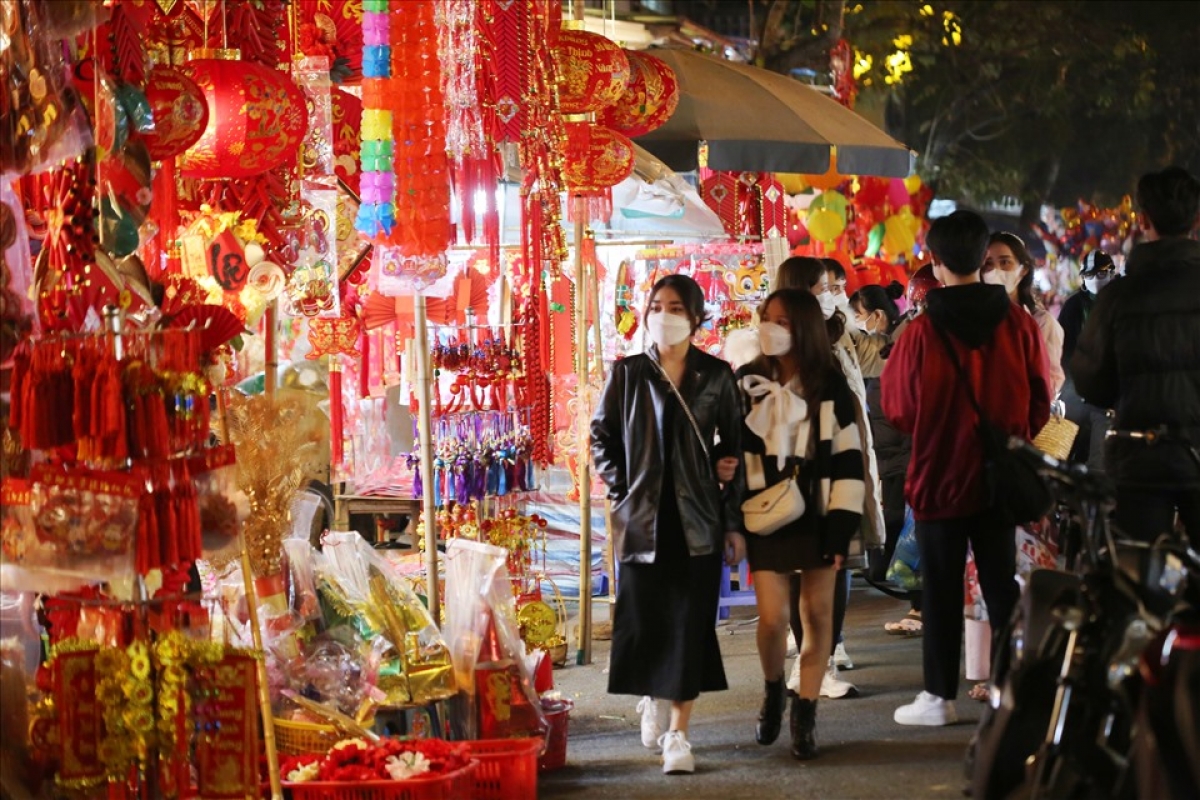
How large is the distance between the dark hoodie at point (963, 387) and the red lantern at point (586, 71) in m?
2.31

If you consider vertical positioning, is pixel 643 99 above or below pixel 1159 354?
above

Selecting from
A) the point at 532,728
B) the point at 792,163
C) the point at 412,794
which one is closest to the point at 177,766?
the point at 412,794

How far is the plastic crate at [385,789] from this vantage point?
221 inches

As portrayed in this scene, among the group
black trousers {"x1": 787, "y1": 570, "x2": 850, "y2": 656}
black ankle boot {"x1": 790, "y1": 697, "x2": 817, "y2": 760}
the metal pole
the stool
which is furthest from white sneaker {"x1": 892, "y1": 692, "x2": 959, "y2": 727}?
the stool

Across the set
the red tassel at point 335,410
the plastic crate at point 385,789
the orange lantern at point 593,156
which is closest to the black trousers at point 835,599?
the plastic crate at point 385,789

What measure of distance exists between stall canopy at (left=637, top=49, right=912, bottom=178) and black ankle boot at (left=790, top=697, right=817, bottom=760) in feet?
14.4

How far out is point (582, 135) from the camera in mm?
8953

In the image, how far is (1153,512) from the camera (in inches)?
267

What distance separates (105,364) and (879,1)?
21.5m

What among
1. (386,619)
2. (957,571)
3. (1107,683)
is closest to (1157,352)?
(957,571)

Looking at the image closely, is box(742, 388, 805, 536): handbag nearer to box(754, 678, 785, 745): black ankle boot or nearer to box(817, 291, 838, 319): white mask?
box(754, 678, 785, 745): black ankle boot

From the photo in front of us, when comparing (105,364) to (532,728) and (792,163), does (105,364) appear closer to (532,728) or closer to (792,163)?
(532,728)

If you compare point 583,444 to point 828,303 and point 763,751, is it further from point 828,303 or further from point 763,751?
point 763,751

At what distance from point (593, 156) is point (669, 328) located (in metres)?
2.53
